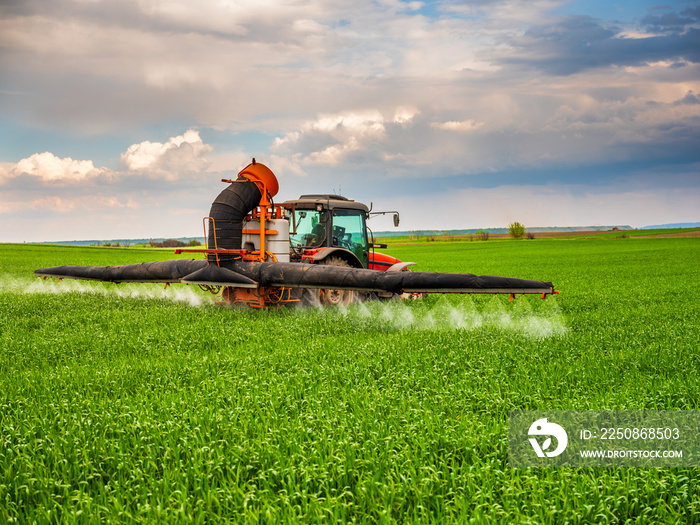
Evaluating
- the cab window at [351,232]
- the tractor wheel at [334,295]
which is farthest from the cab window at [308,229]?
the tractor wheel at [334,295]

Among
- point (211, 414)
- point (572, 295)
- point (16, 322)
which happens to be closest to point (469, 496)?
point (211, 414)

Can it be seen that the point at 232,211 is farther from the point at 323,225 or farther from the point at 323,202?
the point at 323,225

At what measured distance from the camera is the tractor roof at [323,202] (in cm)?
1394

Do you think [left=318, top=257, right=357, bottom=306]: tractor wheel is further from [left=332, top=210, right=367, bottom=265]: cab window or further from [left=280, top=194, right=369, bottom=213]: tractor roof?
[left=280, top=194, right=369, bottom=213]: tractor roof

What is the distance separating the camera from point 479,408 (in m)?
5.45

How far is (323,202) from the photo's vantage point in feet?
45.5

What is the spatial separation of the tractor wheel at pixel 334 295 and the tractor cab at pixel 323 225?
0.97 ft

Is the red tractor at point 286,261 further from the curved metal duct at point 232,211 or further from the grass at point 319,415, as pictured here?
the grass at point 319,415

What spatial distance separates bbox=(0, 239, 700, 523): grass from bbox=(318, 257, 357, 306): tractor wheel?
9.32 ft

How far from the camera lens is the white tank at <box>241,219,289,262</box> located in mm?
13016

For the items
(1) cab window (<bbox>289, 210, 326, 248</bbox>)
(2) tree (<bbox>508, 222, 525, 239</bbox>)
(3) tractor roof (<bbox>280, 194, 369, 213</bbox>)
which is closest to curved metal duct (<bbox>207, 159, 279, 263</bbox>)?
(3) tractor roof (<bbox>280, 194, 369, 213</bbox>)

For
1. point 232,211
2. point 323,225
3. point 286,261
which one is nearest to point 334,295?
point 286,261

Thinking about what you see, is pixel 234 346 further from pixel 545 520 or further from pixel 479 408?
pixel 545 520

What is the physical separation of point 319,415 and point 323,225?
31.2 feet
